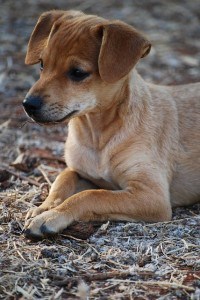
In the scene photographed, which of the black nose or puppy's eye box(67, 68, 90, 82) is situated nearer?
the black nose

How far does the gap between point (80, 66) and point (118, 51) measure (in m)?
0.36

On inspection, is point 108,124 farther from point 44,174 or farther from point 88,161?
point 44,174

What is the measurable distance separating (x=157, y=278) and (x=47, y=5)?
9.82 m

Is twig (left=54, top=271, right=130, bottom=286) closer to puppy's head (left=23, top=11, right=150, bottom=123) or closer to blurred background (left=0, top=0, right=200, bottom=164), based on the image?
puppy's head (left=23, top=11, right=150, bottom=123)

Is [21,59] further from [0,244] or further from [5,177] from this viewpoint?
[0,244]

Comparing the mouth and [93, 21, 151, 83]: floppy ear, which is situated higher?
[93, 21, 151, 83]: floppy ear

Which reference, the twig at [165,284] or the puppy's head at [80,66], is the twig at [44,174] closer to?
the puppy's head at [80,66]

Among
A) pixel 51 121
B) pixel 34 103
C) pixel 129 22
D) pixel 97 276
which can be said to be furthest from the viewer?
pixel 129 22

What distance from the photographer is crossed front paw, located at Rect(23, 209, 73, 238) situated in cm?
562

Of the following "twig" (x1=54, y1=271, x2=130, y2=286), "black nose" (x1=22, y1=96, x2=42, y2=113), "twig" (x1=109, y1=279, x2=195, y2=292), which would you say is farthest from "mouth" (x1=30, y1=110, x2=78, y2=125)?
"twig" (x1=109, y1=279, x2=195, y2=292)

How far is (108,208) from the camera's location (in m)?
5.98

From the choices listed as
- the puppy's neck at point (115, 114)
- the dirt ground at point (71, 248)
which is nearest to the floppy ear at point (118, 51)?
the puppy's neck at point (115, 114)

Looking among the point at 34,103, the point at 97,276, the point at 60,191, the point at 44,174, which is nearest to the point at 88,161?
the point at 60,191

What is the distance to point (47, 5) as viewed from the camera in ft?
45.8
